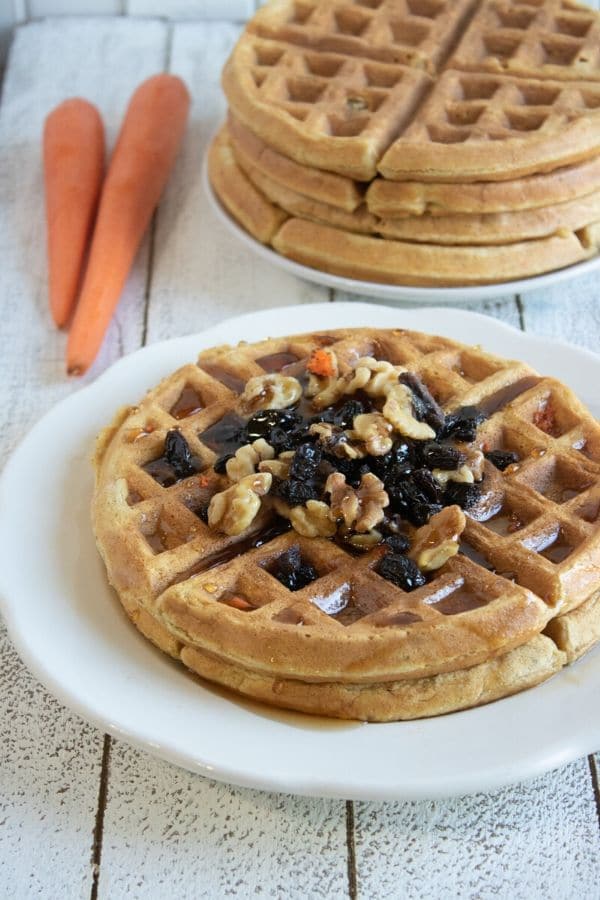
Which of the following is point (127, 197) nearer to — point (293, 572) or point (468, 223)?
point (468, 223)

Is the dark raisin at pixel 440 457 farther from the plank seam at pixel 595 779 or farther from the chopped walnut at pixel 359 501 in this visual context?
the plank seam at pixel 595 779

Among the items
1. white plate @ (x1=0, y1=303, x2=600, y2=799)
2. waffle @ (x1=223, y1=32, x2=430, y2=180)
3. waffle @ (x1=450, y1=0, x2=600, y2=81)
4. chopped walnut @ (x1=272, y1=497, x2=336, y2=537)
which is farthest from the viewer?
waffle @ (x1=450, y1=0, x2=600, y2=81)

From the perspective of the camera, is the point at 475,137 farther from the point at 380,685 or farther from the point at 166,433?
the point at 380,685

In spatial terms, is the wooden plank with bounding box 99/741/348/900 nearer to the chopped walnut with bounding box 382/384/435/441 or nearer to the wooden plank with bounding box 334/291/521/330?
the chopped walnut with bounding box 382/384/435/441

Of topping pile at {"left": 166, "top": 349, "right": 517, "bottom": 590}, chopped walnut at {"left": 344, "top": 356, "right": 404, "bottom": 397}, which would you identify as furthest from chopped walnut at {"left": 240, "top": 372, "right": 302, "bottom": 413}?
chopped walnut at {"left": 344, "top": 356, "right": 404, "bottom": 397}

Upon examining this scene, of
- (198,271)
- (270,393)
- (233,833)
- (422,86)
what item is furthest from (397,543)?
(422,86)

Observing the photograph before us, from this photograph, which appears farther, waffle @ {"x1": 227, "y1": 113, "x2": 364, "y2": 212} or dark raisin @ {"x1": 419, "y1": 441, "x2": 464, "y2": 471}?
waffle @ {"x1": 227, "y1": 113, "x2": 364, "y2": 212}
